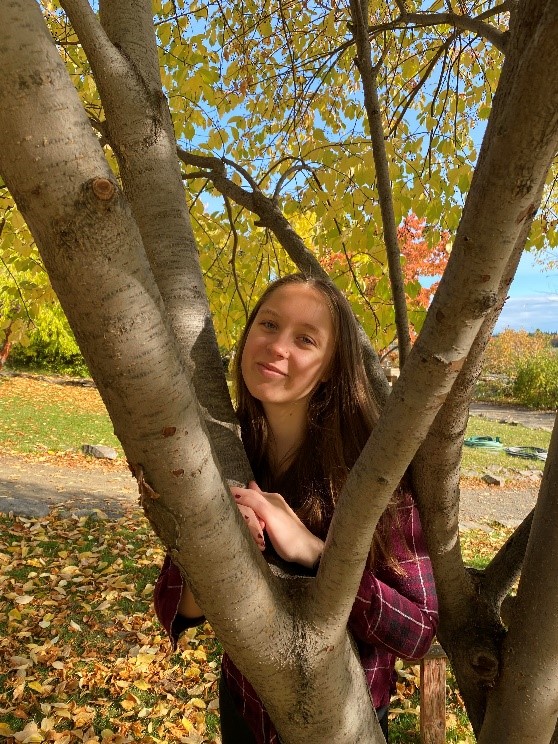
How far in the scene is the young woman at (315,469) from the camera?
1210 mm

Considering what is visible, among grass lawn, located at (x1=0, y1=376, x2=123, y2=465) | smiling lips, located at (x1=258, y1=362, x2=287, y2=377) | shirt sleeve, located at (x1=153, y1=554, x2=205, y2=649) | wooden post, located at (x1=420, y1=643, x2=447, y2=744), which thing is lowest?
grass lawn, located at (x1=0, y1=376, x2=123, y2=465)

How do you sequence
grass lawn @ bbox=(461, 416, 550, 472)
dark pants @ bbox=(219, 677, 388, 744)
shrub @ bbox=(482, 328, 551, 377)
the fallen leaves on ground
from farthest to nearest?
shrub @ bbox=(482, 328, 551, 377), grass lawn @ bbox=(461, 416, 550, 472), the fallen leaves on ground, dark pants @ bbox=(219, 677, 388, 744)

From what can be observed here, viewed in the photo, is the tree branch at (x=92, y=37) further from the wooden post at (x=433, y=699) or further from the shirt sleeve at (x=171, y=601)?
the wooden post at (x=433, y=699)

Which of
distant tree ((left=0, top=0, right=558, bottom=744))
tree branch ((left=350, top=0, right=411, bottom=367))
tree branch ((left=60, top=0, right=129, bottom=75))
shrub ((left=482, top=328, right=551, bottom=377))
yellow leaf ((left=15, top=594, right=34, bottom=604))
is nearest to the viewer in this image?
distant tree ((left=0, top=0, right=558, bottom=744))

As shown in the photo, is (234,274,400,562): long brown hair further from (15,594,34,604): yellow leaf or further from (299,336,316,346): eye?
(15,594,34,604): yellow leaf

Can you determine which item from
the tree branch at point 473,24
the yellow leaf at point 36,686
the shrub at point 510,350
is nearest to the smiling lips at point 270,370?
the tree branch at point 473,24

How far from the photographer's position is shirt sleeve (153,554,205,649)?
138cm

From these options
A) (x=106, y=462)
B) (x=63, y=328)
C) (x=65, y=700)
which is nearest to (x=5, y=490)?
(x=106, y=462)

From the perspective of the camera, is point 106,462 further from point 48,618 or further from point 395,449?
point 395,449

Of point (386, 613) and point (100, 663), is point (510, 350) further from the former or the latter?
point (386, 613)

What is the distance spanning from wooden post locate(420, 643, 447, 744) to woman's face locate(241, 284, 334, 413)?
1.86 meters

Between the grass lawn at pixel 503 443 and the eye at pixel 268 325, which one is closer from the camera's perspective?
the eye at pixel 268 325

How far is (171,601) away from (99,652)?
239 cm

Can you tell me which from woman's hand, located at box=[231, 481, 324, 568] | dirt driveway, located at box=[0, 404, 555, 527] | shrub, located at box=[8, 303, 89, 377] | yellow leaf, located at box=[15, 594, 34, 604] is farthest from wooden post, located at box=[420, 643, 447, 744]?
shrub, located at box=[8, 303, 89, 377]
